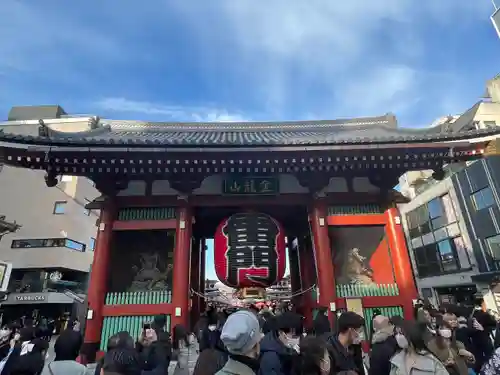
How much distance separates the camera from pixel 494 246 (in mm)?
19828

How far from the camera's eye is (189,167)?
7660 mm

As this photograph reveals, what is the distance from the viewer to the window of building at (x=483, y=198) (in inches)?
799

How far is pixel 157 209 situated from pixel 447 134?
7648mm

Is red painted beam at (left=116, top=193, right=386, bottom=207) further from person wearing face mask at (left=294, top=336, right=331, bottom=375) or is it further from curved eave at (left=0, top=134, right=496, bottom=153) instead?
person wearing face mask at (left=294, top=336, right=331, bottom=375)

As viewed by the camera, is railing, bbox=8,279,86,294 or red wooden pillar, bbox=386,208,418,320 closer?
red wooden pillar, bbox=386,208,418,320

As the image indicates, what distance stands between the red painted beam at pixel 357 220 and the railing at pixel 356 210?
126mm

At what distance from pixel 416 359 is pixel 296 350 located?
50.3 inches

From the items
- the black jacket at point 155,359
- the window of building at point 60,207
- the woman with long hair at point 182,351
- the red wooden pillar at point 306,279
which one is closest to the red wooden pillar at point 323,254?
the red wooden pillar at point 306,279

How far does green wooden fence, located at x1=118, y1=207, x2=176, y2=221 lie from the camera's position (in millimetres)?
8336

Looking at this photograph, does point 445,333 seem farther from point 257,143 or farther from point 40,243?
point 40,243

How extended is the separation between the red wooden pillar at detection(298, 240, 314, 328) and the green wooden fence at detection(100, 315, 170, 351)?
4.63 meters

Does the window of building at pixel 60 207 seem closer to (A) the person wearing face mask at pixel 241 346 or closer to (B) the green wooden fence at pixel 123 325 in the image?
(B) the green wooden fence at pixel 123 325

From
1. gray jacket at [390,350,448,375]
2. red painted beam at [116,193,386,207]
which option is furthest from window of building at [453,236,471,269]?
gray jacket at [390,350,448,375]

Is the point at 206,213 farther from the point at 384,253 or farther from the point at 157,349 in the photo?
the point at 157,349
